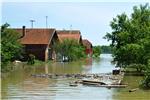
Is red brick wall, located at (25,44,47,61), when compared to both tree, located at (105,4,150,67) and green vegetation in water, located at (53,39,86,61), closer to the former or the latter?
green vegetation in water, located at (53,39,86,61)

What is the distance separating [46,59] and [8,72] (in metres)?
29.5

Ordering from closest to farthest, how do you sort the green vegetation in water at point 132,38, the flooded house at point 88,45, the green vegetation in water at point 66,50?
the green vegetation in water at point 132,38 < the green vegetation in water at point 66,50 < the flooded house at point 88,45

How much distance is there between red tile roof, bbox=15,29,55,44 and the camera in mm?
74188

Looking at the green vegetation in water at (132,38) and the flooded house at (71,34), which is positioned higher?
the flooded house at (71,34)

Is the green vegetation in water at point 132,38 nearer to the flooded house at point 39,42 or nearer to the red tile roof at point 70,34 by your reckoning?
the flooded house at point 39,42

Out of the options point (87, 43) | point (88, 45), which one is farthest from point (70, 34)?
point (87, 43)

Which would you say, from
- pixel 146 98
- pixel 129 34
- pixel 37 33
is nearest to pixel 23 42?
pixel 37 33

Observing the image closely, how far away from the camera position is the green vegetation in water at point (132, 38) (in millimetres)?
40463

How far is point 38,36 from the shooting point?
75.6 m

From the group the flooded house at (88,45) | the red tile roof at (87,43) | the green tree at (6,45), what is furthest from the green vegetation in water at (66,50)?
the red tile roof at (87,43)

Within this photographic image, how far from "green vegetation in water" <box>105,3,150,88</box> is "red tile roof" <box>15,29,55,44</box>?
25291 millimetres

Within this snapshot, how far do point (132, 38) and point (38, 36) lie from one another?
32.8 m

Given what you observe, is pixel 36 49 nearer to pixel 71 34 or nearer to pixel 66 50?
pixel 66 50

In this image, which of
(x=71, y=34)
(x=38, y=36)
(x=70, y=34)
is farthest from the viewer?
(x=70, y=34)
